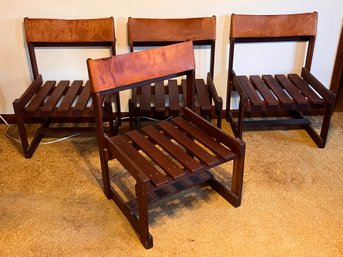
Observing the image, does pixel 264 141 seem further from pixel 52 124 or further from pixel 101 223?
pixel 52 124

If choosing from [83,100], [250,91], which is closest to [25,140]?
[83,100]

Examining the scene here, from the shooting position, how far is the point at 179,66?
1758mm

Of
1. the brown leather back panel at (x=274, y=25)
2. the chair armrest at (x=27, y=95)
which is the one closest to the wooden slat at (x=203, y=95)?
the brown leather back panel at (x=274, y=25)

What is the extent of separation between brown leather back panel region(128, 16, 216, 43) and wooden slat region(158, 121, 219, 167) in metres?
0.63

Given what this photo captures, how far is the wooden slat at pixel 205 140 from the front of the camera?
5.47 ft

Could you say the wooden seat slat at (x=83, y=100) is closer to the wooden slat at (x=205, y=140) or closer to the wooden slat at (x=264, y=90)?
the wooden slat at (x=205, y=140)

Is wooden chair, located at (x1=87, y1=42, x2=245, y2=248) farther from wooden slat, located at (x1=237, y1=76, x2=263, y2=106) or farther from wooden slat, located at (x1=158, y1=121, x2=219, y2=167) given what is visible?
wooden slat, located at (x1=237, y1=76, x2=263, y2=106)

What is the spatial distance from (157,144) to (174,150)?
0.10 m

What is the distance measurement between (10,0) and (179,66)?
115 cm

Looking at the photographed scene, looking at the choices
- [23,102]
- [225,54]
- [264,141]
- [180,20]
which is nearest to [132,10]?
[180,20]

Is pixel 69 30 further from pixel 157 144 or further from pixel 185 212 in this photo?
pixel 185 212

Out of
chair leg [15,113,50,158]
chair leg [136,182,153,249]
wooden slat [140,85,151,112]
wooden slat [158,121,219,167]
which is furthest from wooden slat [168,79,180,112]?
A: chair leg [15,113,50,158]

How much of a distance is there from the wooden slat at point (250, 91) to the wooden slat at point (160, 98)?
48cm

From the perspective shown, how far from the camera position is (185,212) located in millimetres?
1833
